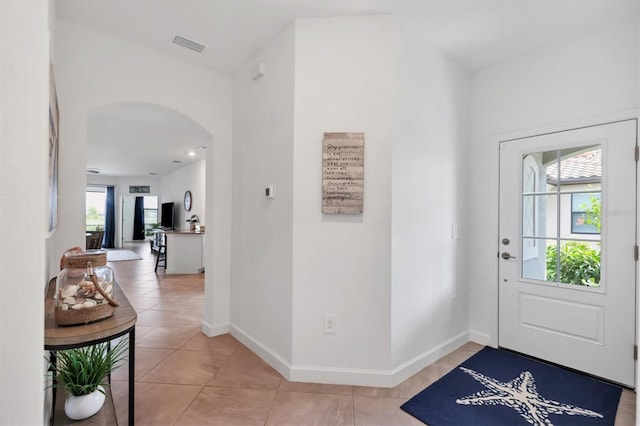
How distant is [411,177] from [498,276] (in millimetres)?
1390

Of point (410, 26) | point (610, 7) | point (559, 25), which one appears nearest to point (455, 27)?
point (410, 26)

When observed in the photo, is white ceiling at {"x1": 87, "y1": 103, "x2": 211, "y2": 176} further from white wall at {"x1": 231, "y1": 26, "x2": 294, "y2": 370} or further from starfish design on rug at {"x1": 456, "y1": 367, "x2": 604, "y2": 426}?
starfish design on rug at {"x1": 456, "y1": 367, "x2": 604, "y2": 426}

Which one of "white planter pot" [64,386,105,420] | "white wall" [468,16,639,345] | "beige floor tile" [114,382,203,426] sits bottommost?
"beige floor tile" [114,382,203,426]

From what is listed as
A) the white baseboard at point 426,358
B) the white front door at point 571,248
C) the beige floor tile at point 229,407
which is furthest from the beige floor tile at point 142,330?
the white front door at point 571,248

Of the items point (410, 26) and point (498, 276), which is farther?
point (498, 276)

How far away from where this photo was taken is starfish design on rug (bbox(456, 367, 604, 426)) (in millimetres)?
1942

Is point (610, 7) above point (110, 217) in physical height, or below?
above

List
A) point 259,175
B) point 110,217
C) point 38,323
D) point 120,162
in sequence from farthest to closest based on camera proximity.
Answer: point 110,217 → point 120,162 → point 259,175 → point 38,323

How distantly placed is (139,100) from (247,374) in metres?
2.43

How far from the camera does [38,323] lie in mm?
916

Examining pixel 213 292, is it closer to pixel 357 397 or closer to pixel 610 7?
pixel 357 397

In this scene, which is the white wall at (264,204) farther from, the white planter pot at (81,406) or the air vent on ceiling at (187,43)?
the white planter pot at (81,406)

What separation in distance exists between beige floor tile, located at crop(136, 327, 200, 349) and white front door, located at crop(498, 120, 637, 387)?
9.88 feet

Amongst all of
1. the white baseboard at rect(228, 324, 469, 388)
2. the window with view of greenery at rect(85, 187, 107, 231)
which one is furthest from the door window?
the window with view of greenery at rect(85, 187, 107, 231)
